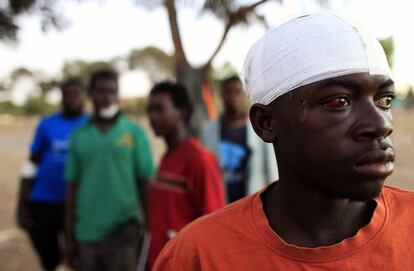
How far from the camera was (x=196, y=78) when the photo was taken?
10.7ft

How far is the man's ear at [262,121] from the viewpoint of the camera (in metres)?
1.18

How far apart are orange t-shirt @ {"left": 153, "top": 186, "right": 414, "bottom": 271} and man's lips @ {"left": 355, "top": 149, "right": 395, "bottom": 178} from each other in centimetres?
17

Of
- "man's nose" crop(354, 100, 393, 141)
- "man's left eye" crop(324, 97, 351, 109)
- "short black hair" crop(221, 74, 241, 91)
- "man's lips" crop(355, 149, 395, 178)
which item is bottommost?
"man's lips" crop(355, 149, 395, 178)

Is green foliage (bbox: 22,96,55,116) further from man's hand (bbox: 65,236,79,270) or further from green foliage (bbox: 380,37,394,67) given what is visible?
green foliage (bbox: 380,37,394,67)

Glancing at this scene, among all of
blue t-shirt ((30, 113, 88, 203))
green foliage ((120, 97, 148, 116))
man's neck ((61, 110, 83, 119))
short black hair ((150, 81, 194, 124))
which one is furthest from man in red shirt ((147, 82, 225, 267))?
green foliage ((120, 97, 148, 116))

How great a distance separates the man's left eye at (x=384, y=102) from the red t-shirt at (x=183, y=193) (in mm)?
1363

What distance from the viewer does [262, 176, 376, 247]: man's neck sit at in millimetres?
1125

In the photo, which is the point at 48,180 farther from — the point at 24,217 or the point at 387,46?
the point at 387,46

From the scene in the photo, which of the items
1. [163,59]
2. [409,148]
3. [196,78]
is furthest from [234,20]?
[163,59]

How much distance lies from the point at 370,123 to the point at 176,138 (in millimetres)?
1771

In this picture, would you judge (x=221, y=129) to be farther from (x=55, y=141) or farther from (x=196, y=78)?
(x=55, y=141)

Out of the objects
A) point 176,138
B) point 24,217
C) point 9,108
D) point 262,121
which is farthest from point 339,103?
point 9,108

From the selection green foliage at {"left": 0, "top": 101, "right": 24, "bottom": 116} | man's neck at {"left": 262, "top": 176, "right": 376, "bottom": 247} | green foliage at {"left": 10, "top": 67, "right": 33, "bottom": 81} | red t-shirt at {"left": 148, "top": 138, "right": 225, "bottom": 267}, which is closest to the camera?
man's neck at {"left": 262, "top": 176, "right": 376, "bottom": 247}

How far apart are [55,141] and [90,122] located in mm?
560
